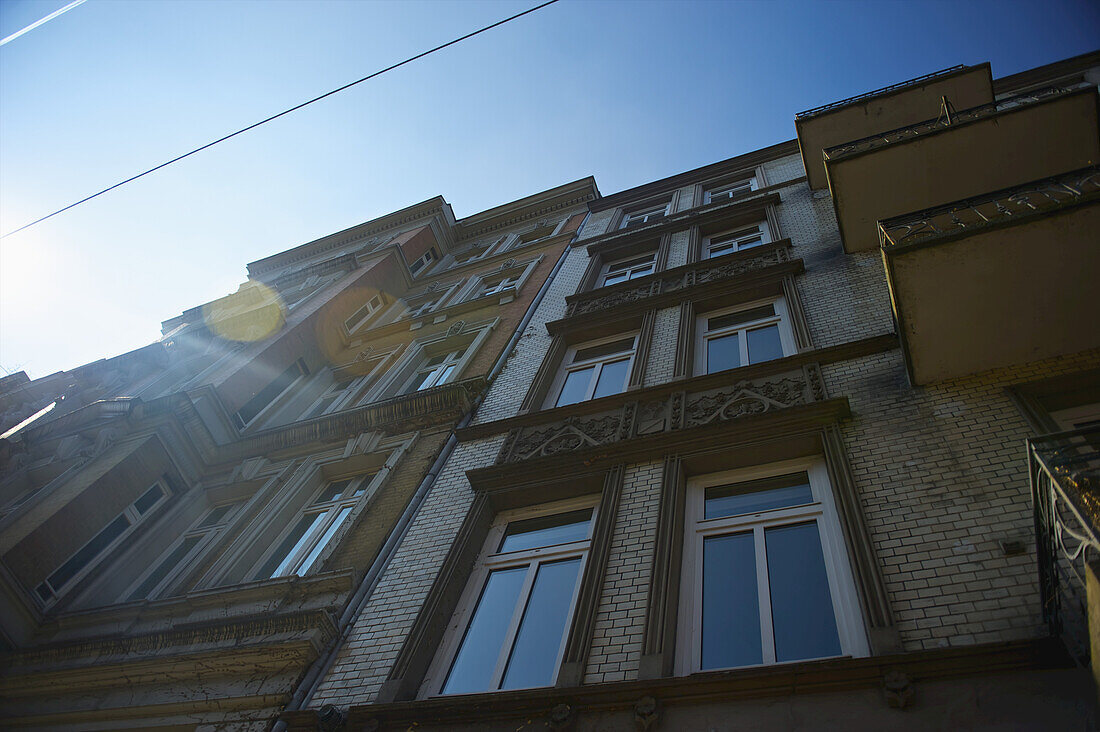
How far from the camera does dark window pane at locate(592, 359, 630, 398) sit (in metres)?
10.6

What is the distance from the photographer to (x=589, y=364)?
11.8m

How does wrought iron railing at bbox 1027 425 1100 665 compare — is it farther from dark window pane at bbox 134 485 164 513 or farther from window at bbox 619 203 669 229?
window at bbox 619 203 669 229

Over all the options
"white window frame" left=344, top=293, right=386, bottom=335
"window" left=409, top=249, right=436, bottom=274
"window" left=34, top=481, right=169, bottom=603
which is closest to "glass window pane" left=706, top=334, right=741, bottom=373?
"window" left=34, top=481, right=169, bottom=603

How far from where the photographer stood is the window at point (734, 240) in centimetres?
1452

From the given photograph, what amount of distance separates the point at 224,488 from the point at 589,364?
295 inches

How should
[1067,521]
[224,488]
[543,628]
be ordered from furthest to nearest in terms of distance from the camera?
[224,488] < [543,628] < [1067,521]

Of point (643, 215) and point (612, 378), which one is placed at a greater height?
point (643, 215)

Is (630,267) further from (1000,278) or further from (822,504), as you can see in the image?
(822,504)

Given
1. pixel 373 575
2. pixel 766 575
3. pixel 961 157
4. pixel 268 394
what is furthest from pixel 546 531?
pixel 268 394

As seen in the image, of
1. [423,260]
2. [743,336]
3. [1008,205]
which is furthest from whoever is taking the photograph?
[423,260]

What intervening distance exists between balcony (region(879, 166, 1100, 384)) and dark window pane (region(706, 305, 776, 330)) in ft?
13.4

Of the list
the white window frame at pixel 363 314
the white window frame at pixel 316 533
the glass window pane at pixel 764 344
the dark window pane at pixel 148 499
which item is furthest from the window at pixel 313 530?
the white window frame at pixel 363 314

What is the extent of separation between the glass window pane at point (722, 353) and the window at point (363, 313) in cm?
1240

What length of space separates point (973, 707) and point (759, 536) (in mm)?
2498
